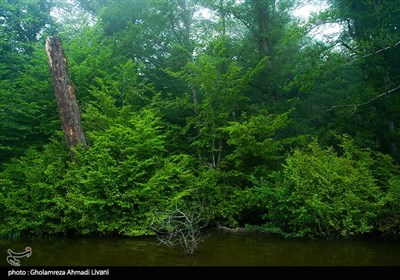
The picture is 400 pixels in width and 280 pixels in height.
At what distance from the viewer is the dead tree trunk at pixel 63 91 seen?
435 inches

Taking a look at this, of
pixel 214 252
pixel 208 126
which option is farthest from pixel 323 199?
pixel 208 126

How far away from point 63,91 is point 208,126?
18.1ft

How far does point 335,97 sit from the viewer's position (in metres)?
16.3

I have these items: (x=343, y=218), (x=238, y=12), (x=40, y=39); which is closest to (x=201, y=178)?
(x=343, y=218)

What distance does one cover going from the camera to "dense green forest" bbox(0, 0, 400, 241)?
9.38 meters

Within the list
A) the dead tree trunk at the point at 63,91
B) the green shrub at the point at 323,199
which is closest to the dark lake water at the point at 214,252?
the green shrub at the point at 323,199

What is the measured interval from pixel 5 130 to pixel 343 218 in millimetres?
12082

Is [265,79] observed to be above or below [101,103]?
above

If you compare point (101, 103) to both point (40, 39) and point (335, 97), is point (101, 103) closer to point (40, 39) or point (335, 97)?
point (40, 39)

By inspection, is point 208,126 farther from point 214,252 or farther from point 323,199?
point 214,252

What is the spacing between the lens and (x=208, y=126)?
13055mm

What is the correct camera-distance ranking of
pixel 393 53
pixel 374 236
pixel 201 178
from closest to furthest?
pixel 374 236, pixel 201 178, pixel 393 53

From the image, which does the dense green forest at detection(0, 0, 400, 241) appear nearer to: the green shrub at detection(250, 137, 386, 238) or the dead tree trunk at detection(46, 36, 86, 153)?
the green shrub at detection(250, 137, 386, 238)

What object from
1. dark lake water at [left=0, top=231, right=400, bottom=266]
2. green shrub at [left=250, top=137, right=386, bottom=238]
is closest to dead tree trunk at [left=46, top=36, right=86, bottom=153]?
dark lake water at [left=0, top=231, right=400, bottom=266]
